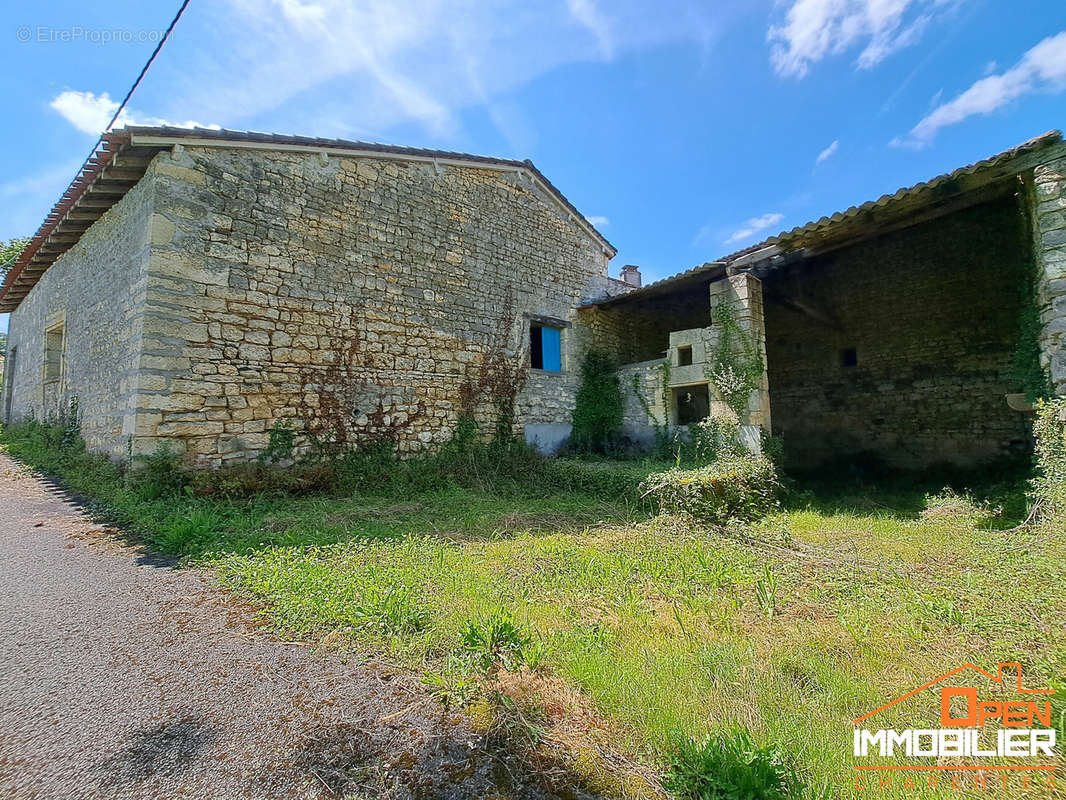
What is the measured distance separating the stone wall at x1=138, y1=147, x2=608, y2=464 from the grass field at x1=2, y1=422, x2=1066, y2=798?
1.54m

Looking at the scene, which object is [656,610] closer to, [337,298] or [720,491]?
[720,491]

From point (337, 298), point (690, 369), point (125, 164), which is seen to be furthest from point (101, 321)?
point (690, 369)

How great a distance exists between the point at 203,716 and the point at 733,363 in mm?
7479

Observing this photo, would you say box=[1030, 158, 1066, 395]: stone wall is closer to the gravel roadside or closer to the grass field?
the grass field

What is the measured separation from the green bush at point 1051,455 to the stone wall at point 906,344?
4747 mm

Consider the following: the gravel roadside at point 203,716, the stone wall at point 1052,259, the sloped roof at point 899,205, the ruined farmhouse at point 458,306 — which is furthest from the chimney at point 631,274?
the gravel roadside at point 203,716

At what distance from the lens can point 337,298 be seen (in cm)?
689

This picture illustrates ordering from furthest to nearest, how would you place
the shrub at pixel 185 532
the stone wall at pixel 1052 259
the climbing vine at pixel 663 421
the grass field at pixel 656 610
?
the climbing vine at pixel 663 421 → the stone wall at pixel 1052 259 → the shrub at pixel 185 532 → the grass field at pixel 656 610

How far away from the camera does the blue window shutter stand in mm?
9781

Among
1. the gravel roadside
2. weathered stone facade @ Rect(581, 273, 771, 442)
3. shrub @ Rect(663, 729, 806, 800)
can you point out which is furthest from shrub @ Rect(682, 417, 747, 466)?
the gravel roadside

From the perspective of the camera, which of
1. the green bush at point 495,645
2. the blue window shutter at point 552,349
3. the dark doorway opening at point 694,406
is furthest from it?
the dark doorway opening at point 694,406

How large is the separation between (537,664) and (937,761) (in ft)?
5.42

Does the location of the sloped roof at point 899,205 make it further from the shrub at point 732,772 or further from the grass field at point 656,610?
the shrub at point 732,772

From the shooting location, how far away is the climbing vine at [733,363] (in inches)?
279
